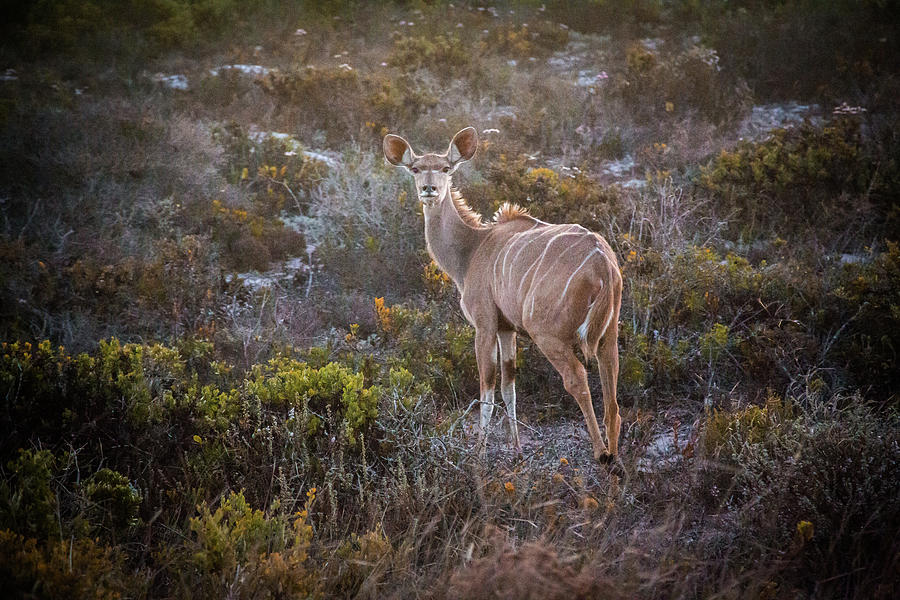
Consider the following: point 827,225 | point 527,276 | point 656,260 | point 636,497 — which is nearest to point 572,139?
point 827,225

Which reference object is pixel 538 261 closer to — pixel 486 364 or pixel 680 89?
pixel 486 364

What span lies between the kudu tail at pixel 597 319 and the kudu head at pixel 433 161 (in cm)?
200

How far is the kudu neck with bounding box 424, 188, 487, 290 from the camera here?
5586mm

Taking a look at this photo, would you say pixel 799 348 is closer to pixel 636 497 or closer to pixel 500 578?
pixel 636 497

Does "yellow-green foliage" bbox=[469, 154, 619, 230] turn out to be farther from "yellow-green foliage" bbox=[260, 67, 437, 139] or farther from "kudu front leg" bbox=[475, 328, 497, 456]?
"kudu front leg" bbox=[475, 328, 497, 456]

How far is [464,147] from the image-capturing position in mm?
6000

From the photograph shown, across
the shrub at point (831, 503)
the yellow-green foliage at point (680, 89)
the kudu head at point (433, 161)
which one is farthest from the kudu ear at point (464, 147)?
the yellow-green foliage at point (680, 89)

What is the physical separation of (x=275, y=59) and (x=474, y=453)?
12235mm

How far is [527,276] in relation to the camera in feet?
14.5

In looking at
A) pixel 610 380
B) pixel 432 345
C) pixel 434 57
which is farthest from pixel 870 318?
pixel 434 57

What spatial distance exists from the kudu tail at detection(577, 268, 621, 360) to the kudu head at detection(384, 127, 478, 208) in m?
2.00

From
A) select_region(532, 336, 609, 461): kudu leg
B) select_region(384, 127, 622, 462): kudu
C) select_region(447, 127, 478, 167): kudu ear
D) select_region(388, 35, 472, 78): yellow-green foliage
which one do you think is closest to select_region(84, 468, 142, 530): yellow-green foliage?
select_region(384, 127, 622, 462): kudu

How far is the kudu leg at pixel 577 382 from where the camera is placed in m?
4.06

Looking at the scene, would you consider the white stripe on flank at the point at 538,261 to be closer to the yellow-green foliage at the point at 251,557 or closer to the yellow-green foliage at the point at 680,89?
the yellow-green foliage at the point at 251,557
